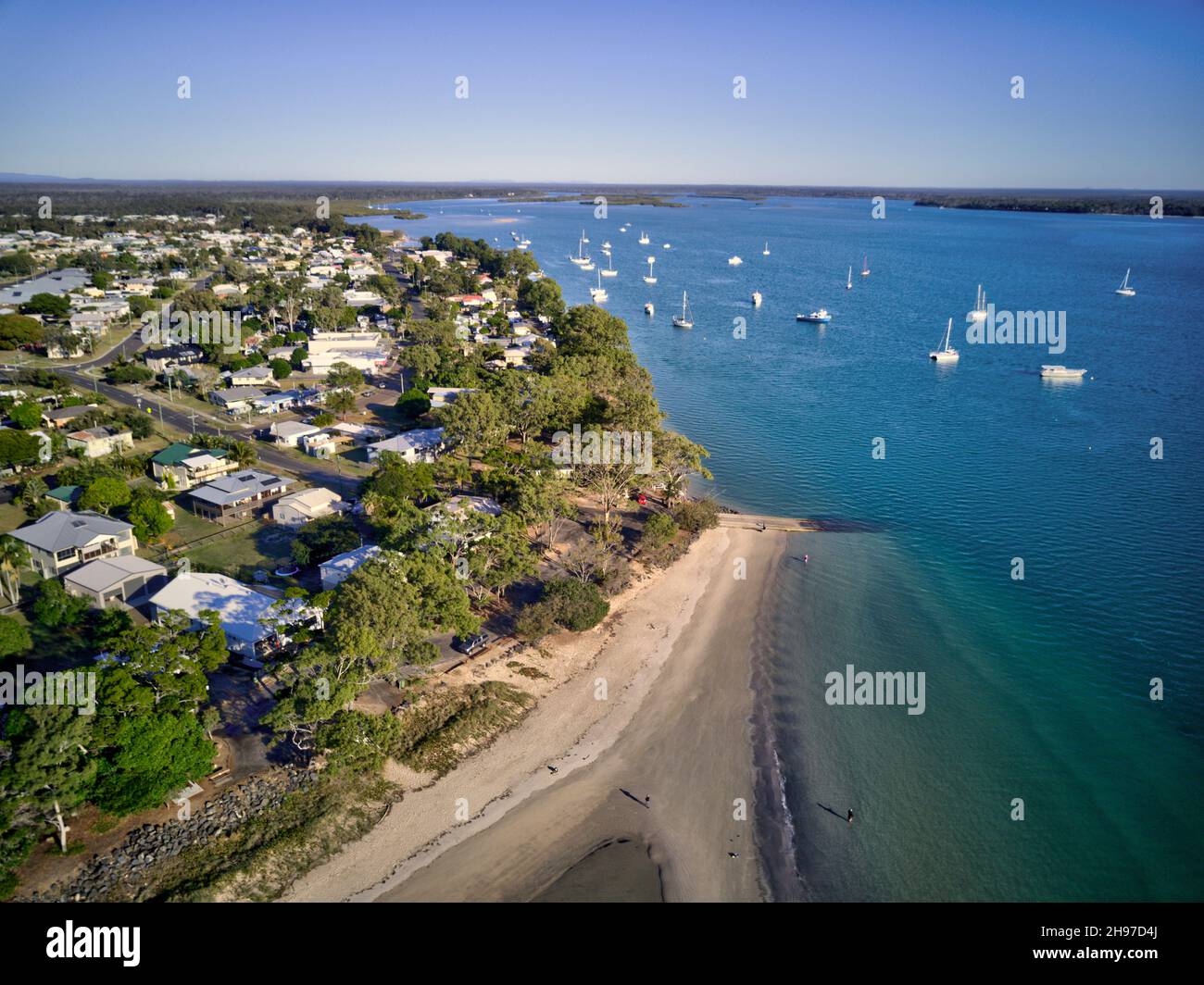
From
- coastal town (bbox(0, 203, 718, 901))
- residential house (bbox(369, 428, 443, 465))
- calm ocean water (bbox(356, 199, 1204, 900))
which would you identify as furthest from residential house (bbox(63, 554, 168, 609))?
calm ocean water (bbox(356, 199, 1204, 900))

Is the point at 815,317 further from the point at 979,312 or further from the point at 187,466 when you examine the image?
the point at 187,466

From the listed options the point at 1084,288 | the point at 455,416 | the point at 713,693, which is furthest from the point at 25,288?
the point at 1084,288

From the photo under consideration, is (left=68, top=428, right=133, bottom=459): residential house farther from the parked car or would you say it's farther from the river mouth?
the river mouth

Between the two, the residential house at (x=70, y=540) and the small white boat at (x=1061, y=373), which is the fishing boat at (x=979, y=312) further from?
the residential house at (x=70, y=540)

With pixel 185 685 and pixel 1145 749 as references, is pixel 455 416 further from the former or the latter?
pixel 1145 749

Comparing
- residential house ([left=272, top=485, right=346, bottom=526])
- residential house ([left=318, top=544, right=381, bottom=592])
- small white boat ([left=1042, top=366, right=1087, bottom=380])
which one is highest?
small white boat ([left=1042, top=366, right=1087, bottom=380])
